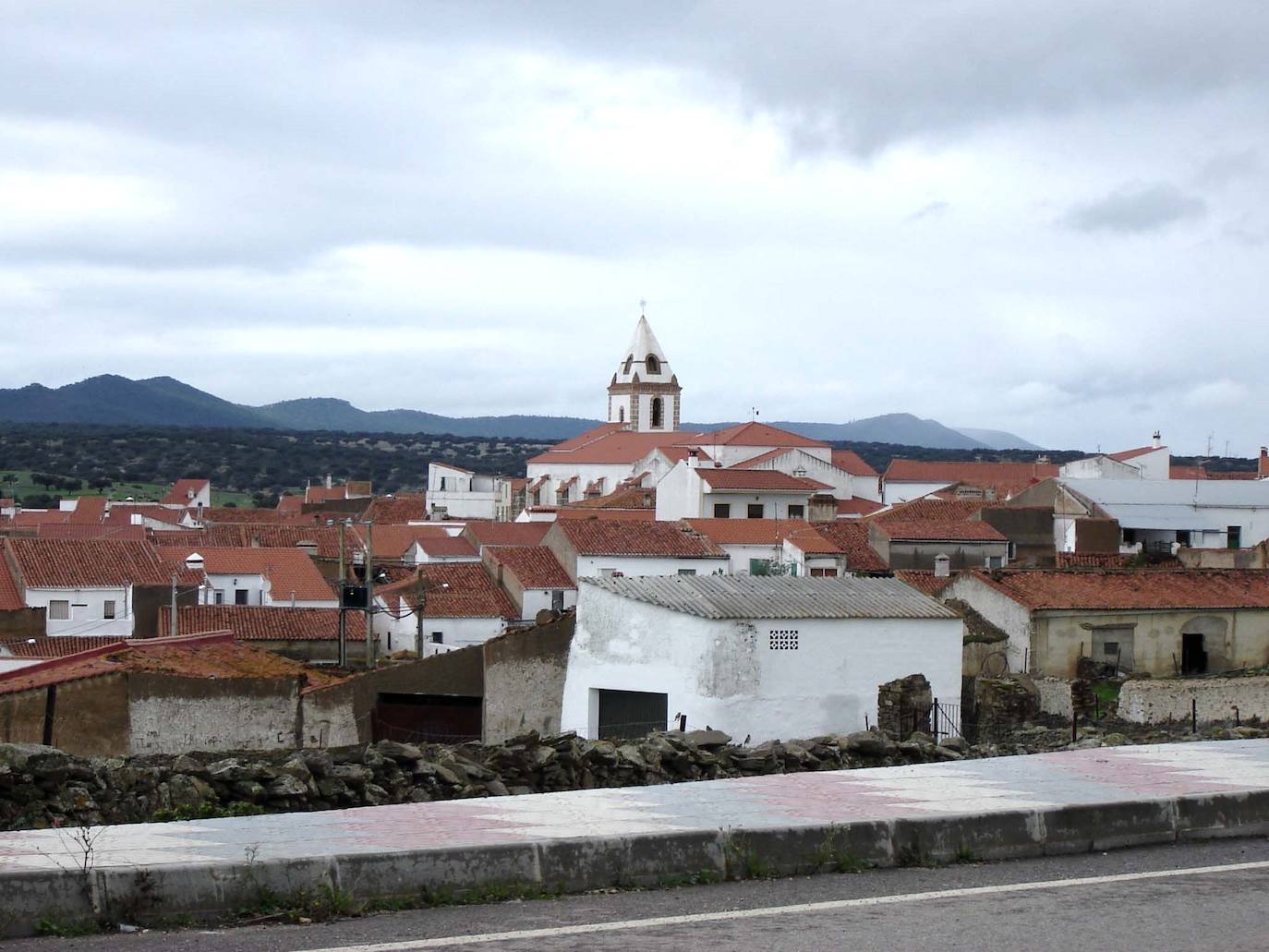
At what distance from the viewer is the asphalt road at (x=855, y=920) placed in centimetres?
641

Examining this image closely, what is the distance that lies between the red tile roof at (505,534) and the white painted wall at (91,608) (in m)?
16.9

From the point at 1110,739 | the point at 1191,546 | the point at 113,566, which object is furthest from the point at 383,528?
the point at 1110,739

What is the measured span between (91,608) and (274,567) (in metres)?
7.62

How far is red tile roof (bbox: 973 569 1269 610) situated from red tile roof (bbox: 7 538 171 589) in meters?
25.3

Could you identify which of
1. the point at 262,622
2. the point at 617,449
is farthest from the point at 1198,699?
the point at 617,449

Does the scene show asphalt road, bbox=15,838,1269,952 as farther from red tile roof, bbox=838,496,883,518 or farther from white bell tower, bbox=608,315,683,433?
white bell tower, bbox=608,315,683,433

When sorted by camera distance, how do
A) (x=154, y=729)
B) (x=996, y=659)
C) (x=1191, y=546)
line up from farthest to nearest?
(x=1191, y=546)
(x=996, y=659)
(x=154, y=729)

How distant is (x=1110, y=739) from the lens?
13836 millimetres

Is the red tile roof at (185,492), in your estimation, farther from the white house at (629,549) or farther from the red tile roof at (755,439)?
the white house at (629,549)

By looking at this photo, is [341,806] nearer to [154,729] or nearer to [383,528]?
[154,729]

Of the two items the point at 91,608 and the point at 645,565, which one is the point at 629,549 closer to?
the point at 645,565

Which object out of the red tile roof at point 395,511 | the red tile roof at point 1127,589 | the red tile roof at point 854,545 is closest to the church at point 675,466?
the red tile roof at point 395,511

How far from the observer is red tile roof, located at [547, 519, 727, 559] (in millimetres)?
54438

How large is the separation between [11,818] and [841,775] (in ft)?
14.8
